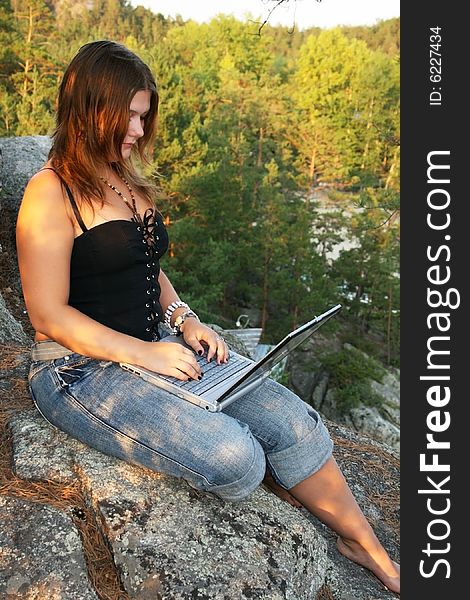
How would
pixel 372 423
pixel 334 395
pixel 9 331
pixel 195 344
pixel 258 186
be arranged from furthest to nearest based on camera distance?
pixel 258 186 < pixel 334 395 < pixel 372 423 < pixel 9 331 < pixel 195 344

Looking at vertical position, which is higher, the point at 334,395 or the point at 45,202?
the point at 45,202

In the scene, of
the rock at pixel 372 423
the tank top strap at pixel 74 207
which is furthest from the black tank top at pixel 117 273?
the rock at pixel 372 423

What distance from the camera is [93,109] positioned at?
2.23 m

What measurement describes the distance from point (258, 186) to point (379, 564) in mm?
18271

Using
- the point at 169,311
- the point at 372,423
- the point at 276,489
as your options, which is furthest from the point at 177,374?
the point at 372,423

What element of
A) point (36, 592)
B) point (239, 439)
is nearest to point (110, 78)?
point (239, 439)

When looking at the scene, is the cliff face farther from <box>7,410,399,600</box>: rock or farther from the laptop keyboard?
the laptop keyboard

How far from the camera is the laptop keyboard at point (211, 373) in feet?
7.05

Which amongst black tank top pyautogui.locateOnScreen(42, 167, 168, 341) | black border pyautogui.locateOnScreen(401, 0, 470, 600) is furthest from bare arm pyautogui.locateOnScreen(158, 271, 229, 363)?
black border pyautogui.locateOnScreen(401, 0, 470, 600)

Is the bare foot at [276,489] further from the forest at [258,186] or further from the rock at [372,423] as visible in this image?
the rock at [372,423]

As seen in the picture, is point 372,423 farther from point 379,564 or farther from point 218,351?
point 218,351

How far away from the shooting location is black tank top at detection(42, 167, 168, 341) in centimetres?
223

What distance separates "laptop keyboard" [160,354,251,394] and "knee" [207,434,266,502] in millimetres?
208

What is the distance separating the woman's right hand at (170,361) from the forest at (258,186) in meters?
7.83
